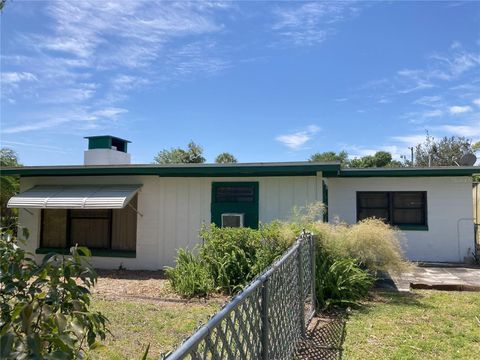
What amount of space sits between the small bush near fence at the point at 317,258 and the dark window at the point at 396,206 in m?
4.69

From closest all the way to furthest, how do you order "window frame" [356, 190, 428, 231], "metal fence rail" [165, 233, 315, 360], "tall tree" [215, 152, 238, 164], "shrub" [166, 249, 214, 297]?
"metal fence rail" [165, 233, 315, 360] → "shrub" [166, 249, 214, 297] → "window frame" [356, 190, 428, 231] → "tall tree" [215, 152, 238, 164]

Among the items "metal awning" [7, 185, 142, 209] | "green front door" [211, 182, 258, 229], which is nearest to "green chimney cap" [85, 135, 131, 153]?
"metal awning" [7, 185, 142, 209]

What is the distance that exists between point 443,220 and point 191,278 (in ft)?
26.8

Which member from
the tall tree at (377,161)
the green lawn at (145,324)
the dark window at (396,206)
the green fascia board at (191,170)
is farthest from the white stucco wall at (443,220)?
the tall tree at (377,161)

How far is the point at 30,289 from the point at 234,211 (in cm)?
858

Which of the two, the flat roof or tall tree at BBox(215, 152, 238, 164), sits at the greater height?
tall tree at BBox(215, 152, 238, 164)

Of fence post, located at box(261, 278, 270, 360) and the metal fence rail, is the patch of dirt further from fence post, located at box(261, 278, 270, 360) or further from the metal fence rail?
fence post, located at box(261, 278, 270, 360)

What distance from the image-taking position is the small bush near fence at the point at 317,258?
7.07 meters

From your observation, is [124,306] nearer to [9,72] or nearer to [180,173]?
[180,173]

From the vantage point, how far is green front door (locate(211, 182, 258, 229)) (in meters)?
10.1

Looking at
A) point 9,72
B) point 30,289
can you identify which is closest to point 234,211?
point 9,72

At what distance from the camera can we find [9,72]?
8805mm

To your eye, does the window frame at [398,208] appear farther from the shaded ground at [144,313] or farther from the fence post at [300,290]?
the fence post at [300,290]

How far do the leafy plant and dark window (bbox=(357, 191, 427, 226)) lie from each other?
38.8ft
